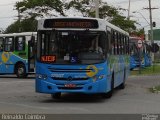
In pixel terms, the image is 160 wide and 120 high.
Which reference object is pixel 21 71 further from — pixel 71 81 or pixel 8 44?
pixel 71 81

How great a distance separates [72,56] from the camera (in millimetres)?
18688

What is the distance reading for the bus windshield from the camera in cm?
1870

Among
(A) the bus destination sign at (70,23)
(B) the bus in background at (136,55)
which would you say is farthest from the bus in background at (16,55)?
(A) the bus destination sign at (70,23)

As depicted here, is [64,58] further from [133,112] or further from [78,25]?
[133,112]

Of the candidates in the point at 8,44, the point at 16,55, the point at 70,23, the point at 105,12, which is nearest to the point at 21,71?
the point at 16,55

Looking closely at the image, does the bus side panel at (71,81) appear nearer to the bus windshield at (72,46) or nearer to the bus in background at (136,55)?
the bus windshield at (72,46)

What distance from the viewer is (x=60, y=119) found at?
1347 centimetres

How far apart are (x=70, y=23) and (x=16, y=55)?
17.5 m

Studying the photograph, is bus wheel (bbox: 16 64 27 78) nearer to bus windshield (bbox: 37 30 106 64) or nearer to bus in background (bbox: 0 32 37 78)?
bus in background (bbox: 0 32 37 78)

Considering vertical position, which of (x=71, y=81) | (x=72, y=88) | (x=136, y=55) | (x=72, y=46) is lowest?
(x=136, y=55)

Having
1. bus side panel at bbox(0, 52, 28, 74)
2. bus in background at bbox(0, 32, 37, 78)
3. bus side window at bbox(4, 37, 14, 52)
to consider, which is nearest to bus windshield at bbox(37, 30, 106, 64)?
Answer: bus in background at bbox(0, 32, 37, 78)

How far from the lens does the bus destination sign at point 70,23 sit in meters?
19.0

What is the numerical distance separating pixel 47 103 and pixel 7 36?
61.4 feet

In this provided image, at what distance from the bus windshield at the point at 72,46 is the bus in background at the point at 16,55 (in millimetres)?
16080
